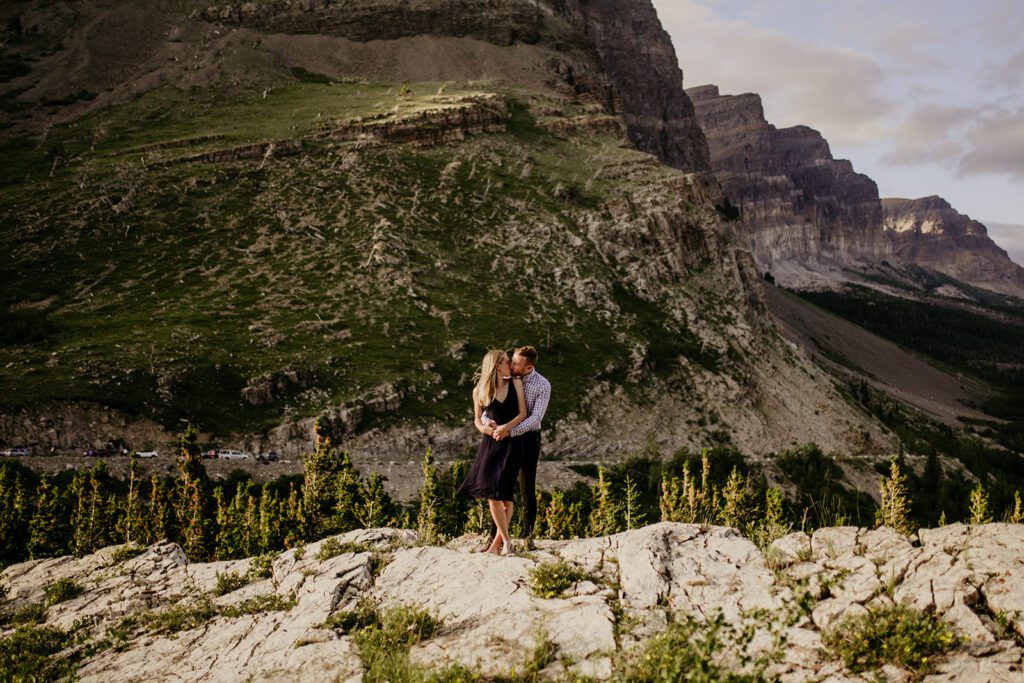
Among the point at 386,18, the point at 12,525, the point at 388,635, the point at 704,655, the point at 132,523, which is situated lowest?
the point at 132,523

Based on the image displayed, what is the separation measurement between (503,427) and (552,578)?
2.82 metres

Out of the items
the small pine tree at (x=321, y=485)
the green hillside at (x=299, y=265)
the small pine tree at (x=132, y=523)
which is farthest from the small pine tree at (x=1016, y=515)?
the green hillside at (x=299, y=265)

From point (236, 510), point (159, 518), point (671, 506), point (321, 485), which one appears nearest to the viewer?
point (671, 506)

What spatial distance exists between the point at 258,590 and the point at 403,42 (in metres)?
180

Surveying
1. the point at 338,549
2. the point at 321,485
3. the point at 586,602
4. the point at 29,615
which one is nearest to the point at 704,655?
the point at 586,602

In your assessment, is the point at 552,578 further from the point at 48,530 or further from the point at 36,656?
the point at 48,530

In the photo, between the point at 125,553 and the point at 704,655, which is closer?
the point at 704,655

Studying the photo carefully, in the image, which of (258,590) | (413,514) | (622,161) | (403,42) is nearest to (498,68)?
(403,42)

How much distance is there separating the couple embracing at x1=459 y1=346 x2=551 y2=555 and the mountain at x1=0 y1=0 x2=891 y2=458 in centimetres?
4943

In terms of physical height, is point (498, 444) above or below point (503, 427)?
below

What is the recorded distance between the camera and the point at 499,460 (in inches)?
460

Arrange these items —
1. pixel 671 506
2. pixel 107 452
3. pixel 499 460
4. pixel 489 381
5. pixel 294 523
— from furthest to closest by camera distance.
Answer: pixel 107 452, pixel 294 523, pixel 671 506, pixel 499 460, pixel 489 381

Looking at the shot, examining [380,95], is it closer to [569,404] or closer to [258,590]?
[569,404]

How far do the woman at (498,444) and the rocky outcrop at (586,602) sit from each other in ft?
3.02
